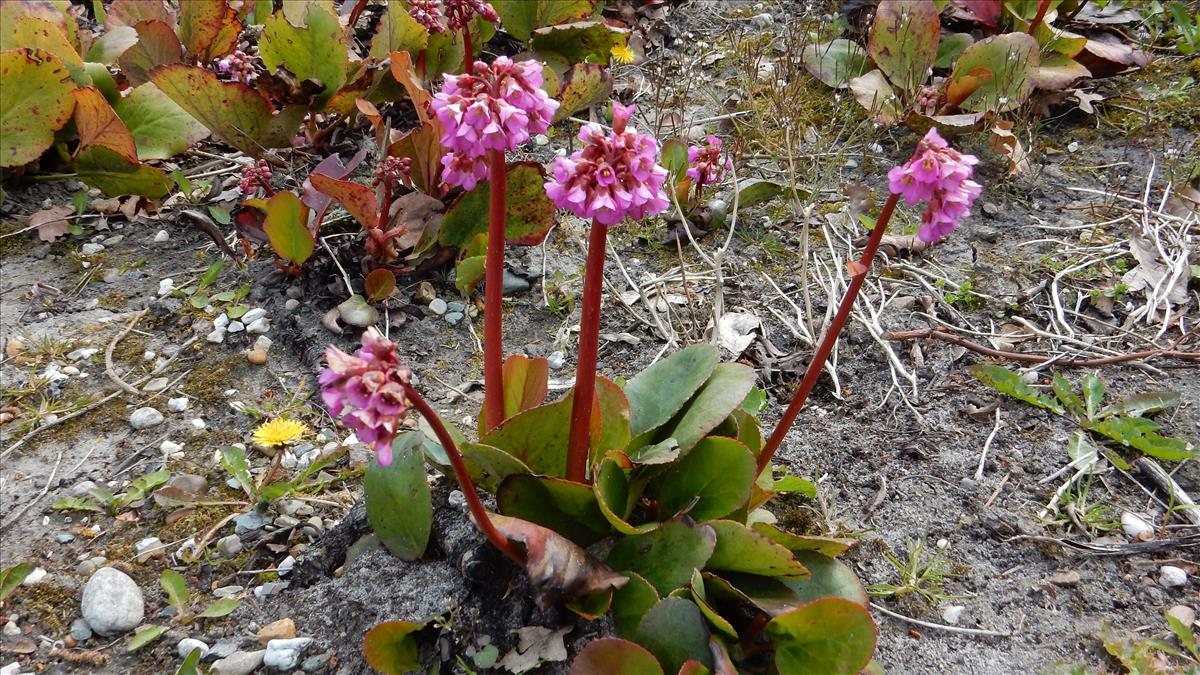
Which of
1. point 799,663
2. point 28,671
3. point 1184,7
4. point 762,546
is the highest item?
point 1184,7

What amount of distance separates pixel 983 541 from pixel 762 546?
849 mm

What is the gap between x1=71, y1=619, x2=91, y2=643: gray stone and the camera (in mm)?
1975

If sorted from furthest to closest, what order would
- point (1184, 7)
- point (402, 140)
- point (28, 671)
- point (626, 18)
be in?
point (626, 18), point (1184, 7), point (402, 140), point (28, 671)

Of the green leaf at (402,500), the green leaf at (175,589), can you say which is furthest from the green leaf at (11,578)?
the green leaf at (402,500)

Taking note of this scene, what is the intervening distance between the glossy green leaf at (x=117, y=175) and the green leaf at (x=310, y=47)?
2.08 ft

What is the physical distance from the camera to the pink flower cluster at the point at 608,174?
1.46 metres

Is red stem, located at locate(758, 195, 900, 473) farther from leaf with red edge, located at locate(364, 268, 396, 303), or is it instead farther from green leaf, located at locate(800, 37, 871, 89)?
green leaf, located at locate(800, 37, 871, 89)

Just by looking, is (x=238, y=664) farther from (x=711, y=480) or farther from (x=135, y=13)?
(x=135, y=13)

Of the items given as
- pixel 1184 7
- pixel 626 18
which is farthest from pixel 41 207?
pixel 1184 7

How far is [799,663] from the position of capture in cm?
175

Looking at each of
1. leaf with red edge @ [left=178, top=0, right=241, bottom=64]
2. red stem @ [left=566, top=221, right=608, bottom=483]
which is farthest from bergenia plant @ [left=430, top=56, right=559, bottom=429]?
leaf with red edge @ [left=178, top=0, right=241, bottom=64]

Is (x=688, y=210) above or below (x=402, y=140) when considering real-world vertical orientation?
below

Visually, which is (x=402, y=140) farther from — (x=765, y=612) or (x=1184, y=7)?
(x=1184, y=7)

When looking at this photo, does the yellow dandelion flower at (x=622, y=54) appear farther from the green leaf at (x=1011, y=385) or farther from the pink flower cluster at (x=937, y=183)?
the pink flower cluster at (x=937, y=183)
